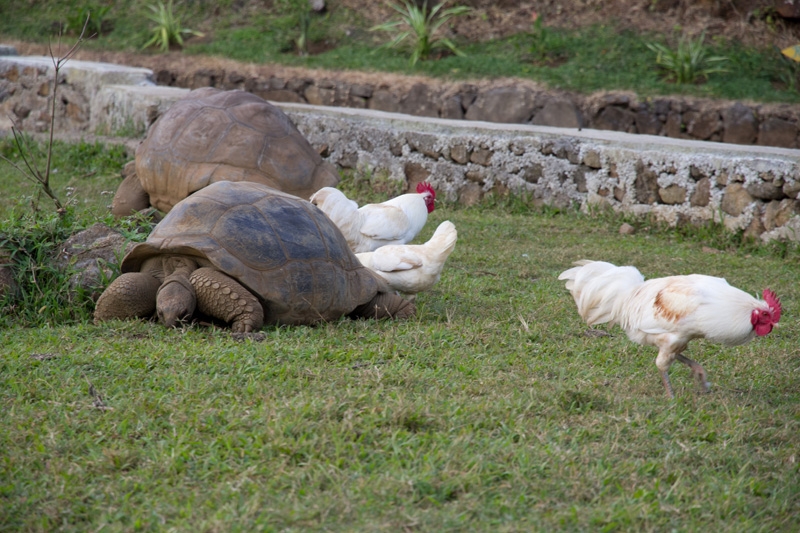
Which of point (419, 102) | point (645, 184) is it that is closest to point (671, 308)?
point (645, 184)

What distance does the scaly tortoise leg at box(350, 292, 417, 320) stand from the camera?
202 inches

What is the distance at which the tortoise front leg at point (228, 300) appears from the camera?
14.8ft

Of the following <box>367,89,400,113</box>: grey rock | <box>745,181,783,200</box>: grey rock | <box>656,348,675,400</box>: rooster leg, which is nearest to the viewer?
<box>656,348,675,400</box>: rooster leg

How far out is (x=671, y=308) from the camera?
3.75 m

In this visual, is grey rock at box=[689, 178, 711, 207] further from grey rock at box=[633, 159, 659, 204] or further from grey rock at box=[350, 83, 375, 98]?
grey rock at box=[350, 83, 375, 98]

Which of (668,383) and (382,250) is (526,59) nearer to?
(382,250)

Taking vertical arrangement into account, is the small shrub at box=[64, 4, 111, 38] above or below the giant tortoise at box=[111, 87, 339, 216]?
above

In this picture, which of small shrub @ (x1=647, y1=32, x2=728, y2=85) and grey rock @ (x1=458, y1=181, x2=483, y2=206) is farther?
small shrub @ (x1=647, y1=32, x2=728, y2=85)

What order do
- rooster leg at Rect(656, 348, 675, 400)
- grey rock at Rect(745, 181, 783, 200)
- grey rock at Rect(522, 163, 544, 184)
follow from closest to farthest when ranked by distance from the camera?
rooster leg at Rect(656, 348, 675, 400) → grey rock at Rect(745, 181, 783, 200) → grey rock at Rect(522, 163, 544, 184)

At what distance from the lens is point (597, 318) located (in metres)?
4.22

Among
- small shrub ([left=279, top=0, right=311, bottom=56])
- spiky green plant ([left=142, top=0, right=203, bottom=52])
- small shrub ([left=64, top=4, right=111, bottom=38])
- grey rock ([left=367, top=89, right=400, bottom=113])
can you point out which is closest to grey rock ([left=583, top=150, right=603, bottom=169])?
grey rock ([left=367, top=89, right=400, bottom=113])

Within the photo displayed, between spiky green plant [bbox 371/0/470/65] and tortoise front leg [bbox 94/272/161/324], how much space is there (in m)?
10.6

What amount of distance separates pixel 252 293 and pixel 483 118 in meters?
8.99

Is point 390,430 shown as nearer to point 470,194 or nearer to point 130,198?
point 130,198
